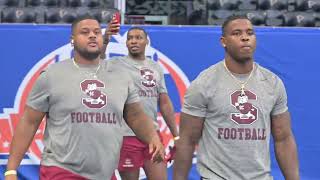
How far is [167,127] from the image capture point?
6.75m

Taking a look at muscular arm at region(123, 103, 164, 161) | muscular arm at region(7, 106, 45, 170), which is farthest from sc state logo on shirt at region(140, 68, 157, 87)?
muscular arm at region(7, 106, 45, 170)

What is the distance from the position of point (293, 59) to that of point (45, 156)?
3.74 meters

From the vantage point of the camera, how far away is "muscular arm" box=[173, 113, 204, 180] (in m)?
3.59

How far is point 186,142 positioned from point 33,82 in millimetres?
3470

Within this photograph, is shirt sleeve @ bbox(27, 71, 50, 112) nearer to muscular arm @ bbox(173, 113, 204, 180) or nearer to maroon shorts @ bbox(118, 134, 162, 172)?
muscular arm @ bbox(173, 113, 204, 180)

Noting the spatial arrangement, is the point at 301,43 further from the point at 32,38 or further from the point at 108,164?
the point at 108,164

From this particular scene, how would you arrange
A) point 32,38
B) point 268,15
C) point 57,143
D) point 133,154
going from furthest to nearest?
point 268,15
point 32,38
point 133,154
point 57,143

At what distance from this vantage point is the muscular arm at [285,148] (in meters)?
3.63

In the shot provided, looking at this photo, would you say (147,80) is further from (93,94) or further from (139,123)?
(93,94)

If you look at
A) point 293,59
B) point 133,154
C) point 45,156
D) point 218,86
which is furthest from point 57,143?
point 293,59

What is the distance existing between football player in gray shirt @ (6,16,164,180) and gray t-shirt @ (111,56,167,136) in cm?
197

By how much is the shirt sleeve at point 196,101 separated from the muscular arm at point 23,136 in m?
0.96

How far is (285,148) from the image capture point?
366 cm

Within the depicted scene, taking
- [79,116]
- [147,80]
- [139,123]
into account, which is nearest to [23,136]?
[79,116]
